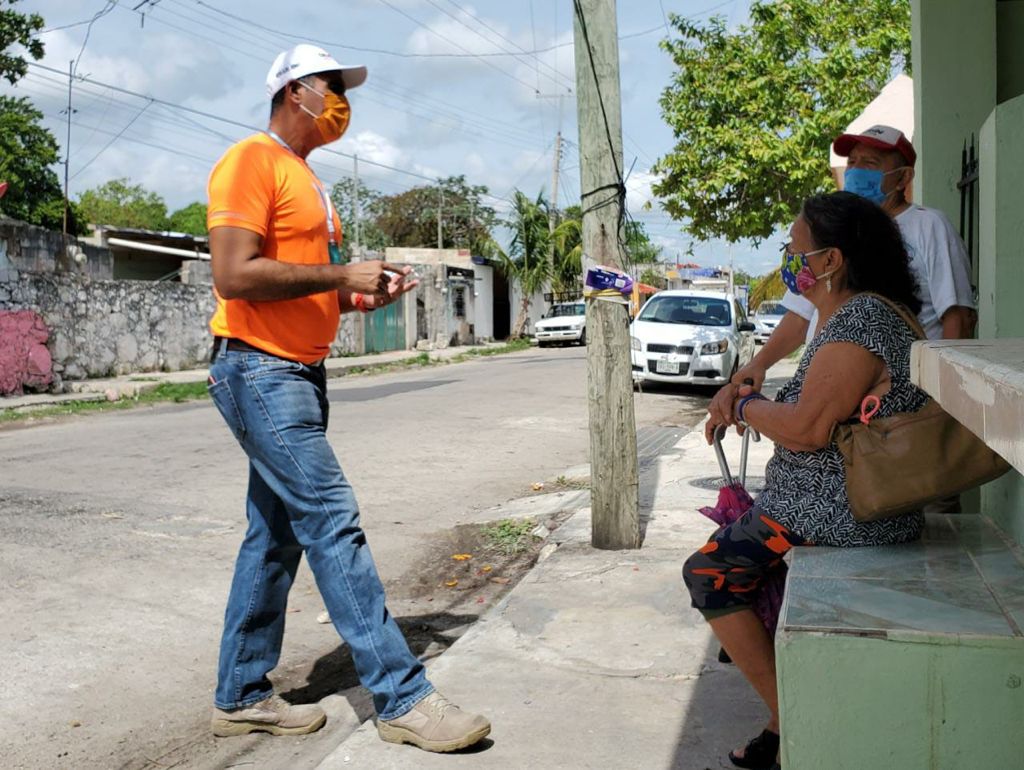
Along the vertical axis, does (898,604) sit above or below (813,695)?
above

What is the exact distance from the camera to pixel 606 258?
5.36m

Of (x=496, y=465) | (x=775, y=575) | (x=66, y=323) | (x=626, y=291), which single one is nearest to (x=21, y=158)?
(x=66, y=323)

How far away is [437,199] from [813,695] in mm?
52719

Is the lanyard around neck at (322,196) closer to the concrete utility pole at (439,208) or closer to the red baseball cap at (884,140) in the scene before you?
the red baseball cap at (884,140)

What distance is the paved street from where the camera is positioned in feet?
11.8

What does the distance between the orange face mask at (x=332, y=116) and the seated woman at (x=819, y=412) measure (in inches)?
56.9

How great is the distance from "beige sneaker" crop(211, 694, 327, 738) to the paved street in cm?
5

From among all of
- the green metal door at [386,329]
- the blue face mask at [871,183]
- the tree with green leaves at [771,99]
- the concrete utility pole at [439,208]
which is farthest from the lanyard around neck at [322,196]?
the concrete utility pole at [439,208]

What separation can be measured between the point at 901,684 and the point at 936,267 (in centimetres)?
197

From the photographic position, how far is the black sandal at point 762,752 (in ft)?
9.66

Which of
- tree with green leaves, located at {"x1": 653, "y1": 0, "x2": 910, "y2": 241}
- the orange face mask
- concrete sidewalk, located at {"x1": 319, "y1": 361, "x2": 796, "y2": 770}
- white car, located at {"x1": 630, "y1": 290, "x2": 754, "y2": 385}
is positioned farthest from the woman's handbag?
white car, located at {"x1": 630, "y1": 290, "x2": 754, "y2": 385}

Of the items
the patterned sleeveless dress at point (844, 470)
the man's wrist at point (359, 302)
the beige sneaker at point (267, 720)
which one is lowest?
the beige sneaker at point (267, 720)

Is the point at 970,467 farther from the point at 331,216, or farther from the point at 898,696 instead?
the point at 331,216

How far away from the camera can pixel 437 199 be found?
53.8 meters
